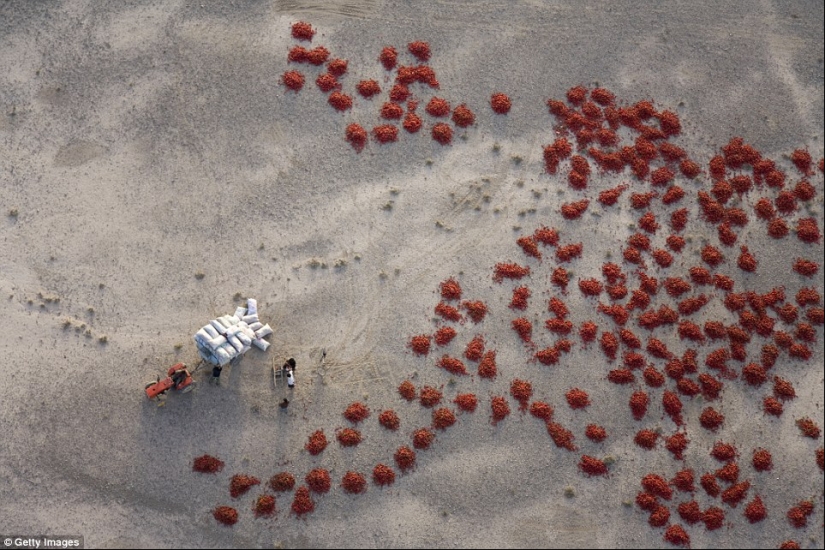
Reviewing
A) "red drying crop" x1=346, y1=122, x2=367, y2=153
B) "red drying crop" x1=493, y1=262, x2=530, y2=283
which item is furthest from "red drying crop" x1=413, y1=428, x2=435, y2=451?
"red drying crop" x1=346, y1=122, x2=367, y2=153

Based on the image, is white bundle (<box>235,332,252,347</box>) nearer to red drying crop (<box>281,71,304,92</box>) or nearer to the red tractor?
the red tractor

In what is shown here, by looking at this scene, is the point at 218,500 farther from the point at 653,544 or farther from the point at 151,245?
Answer: the point at 653,544

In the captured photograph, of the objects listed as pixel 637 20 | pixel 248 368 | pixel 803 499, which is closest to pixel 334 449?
pixel 248 368

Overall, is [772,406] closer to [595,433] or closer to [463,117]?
[595,433]

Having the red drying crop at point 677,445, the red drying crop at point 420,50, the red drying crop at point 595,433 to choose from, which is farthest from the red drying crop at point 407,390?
the red drying crop at point 420,50

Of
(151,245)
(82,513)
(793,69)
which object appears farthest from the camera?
(793,69)

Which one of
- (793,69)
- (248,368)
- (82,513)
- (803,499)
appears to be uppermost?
(793,69)
